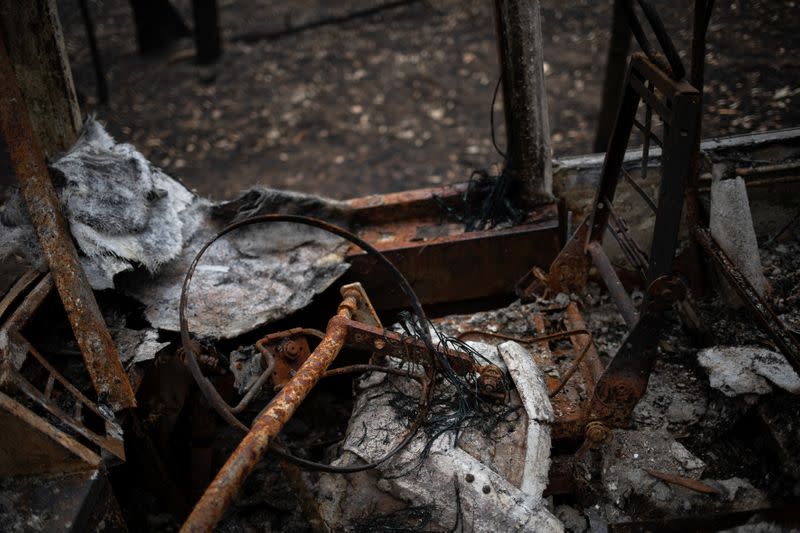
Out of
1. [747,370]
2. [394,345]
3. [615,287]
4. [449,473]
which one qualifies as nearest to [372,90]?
[615,287]

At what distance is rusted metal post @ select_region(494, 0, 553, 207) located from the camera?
3625mm

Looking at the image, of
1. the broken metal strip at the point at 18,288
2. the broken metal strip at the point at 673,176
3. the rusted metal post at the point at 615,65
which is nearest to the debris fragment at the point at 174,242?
the broken metal strip at the point at 18,288

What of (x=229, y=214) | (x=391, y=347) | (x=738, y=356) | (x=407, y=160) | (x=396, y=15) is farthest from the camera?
(x=396, y=15)

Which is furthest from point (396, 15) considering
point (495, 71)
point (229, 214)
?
point (229, 214)

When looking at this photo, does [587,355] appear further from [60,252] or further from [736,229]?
[60,252]

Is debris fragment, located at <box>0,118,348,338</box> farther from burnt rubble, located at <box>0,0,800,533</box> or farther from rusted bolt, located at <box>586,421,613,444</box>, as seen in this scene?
rusted bolt, located at <box>586,421,613,444</box>

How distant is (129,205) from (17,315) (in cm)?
103

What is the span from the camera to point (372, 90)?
845 centimetres

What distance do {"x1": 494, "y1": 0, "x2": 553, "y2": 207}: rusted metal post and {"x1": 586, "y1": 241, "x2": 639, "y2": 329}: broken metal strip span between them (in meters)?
0.68

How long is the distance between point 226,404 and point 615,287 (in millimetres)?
2078

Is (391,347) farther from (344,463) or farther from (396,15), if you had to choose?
(396,15)

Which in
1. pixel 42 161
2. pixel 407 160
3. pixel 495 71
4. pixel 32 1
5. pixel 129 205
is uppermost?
pixel 32 1

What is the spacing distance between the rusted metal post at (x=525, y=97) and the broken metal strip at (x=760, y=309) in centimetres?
Answer: 116

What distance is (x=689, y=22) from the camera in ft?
26.2
